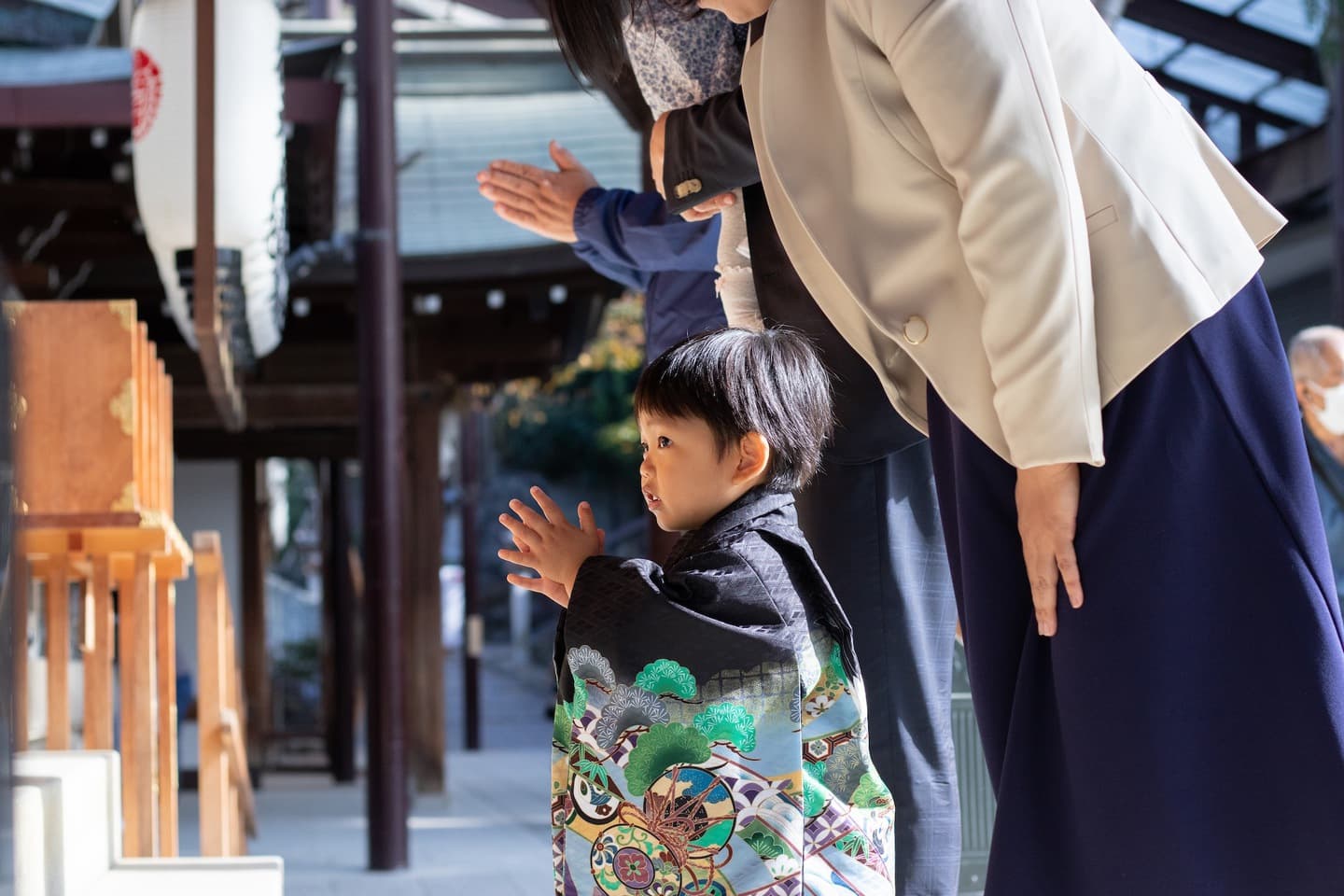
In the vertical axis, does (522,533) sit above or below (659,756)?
above

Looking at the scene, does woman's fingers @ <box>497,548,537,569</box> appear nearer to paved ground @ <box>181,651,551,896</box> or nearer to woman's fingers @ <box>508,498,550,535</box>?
woman's fingers @ <box>508,498,550,535</box>

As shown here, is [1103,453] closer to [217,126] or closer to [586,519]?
[586,519]

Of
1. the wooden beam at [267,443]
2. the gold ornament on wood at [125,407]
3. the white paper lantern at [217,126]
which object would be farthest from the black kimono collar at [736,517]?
the wooden beam at [267,443]

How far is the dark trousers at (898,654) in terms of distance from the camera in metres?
1.65

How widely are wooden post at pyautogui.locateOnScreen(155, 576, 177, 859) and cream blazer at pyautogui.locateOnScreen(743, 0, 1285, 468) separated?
271 centimetres

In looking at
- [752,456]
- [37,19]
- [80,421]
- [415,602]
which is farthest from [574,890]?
[415,602]

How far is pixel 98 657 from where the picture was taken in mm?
3400

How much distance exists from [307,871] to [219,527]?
183 inches

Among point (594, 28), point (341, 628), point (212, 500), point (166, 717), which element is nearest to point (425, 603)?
point (341, 628)

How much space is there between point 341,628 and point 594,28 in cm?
891

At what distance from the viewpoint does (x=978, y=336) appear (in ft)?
4.31

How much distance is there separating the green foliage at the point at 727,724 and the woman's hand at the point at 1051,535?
348mm

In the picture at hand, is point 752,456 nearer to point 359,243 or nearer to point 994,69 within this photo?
point 994,69

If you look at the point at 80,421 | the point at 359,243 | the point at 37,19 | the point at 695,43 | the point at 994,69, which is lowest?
the point at 80,421
